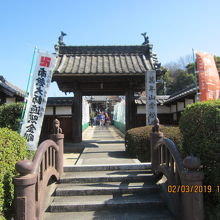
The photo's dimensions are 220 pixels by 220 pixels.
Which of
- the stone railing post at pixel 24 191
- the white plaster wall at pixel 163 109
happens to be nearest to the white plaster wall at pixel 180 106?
the white plaster wall at pixel 163 109

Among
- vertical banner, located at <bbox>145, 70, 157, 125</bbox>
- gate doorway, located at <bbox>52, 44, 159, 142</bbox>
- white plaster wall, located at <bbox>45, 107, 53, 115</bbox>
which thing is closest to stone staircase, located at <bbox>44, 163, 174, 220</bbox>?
vertical banner, located at <bbox>145, 70, 157, 125</bbox>

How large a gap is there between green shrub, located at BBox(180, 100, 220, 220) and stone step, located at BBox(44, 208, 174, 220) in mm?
1005

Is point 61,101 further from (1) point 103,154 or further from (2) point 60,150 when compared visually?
(2) point 60,150

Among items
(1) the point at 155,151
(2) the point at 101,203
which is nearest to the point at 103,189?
(2) the point at 101,203

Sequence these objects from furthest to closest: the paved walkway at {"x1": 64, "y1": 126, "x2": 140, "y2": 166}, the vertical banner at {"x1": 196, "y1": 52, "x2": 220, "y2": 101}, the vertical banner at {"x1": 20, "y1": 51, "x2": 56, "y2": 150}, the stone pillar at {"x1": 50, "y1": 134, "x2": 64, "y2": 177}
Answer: the vertical banner at {"x1": 196, "y1": 52, "x2": 220, "y2": 101}
the vertical banner at {"x1": 20, "y1": 51, "x2": 56, "y2": 150}
the paved walkway at {"x1": 64, "y1": 126, "x2": 140, "y2": 166}
the stone pillar at {"x1": 50, "y1": 134, "x2": 64, "y2": 177}

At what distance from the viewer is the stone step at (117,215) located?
4.43 m

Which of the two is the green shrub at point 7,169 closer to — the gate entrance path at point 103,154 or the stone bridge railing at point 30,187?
the stone bridge railing at point 30,187

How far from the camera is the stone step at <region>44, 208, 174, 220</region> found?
443 centimetres

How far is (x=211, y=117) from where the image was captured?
389 centimetres

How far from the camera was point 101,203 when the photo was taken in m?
4.81

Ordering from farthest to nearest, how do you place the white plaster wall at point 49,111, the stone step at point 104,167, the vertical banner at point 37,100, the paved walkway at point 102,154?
the white plaster wall at point 49,111 → the vertical banner at point 37,100 → the paved walkway at point 102,154 → the stone step at point 104,167

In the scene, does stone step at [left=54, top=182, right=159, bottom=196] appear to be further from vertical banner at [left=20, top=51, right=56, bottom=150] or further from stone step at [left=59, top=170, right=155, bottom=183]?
vertical banner at [left=20, top=51, right=56, bottom=150]

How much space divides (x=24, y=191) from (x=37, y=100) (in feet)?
16.1

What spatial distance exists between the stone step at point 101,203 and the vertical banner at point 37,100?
3.40 metres
